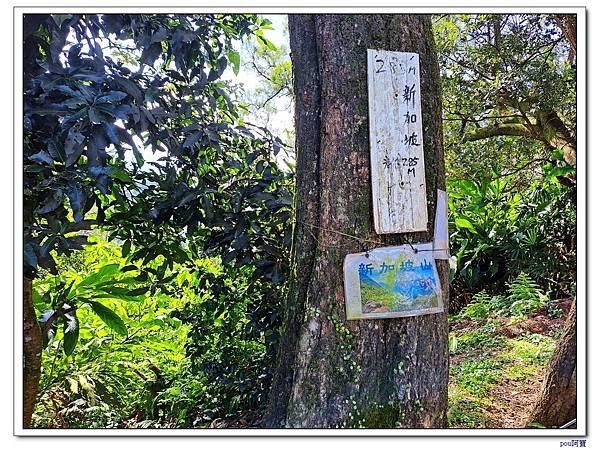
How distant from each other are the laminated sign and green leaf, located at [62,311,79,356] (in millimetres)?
641

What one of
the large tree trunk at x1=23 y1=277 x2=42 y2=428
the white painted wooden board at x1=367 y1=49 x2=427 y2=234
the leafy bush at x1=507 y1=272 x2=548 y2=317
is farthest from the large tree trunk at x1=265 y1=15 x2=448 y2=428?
the leafy bush at x1=507 y1=272 x2=548 y2=317

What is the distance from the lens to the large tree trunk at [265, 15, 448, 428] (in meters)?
1.16

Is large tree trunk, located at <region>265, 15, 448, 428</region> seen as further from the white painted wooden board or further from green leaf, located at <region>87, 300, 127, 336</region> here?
green leaf, located at <region>87, 300, 127, 336</region>

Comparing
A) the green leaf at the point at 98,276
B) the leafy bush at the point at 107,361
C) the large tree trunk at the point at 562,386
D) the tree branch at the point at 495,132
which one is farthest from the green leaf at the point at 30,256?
Answer: the tree branch at the point at 495,132

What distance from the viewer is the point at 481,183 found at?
271cm

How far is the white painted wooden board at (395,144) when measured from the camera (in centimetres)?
115

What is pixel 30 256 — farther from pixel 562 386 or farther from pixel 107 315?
pixel 562 386

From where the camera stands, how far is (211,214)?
4.61 ft

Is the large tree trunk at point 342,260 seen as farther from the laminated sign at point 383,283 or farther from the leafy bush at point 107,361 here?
the leafy bush at point 107,361

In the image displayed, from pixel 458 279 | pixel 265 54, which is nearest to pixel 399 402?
pixel 265 54

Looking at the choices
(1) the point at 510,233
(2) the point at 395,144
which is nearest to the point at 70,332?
(2) the point at 395,144

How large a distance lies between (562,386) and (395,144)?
0.81 metres
